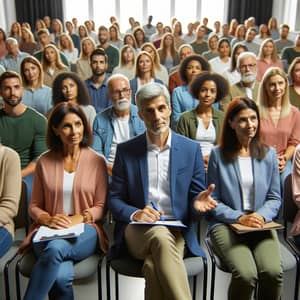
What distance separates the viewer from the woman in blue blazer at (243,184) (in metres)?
2.30

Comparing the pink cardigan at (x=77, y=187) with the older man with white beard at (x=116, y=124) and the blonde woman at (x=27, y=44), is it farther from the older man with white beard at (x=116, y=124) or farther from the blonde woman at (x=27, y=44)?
the blonde woman at (x=27, y=44)

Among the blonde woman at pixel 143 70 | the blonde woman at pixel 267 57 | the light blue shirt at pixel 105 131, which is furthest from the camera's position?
the blonde woman at pixel 267 57

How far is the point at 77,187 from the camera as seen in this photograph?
2436mm

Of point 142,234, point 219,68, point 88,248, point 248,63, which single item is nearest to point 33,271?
point 88,248

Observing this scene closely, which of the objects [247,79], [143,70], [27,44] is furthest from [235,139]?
[27,44]

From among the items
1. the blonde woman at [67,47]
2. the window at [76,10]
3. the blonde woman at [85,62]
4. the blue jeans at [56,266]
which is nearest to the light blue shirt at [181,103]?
the blonde woman at [85,62]

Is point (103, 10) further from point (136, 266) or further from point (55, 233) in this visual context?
point (136, 266)

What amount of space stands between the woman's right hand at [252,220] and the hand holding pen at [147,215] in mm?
462

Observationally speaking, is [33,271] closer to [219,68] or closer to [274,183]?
[274,183]

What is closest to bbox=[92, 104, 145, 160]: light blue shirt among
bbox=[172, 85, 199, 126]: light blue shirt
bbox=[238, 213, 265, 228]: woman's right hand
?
bbox=[172, 85, 199, 126]: light blue shirt

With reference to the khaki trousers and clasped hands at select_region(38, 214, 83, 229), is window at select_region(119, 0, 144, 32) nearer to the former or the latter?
clasped hands at select_region(38, 214, 83, 229)

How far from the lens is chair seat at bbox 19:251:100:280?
2.16m

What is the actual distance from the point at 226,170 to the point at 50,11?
467 inches

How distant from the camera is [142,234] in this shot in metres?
2.23
